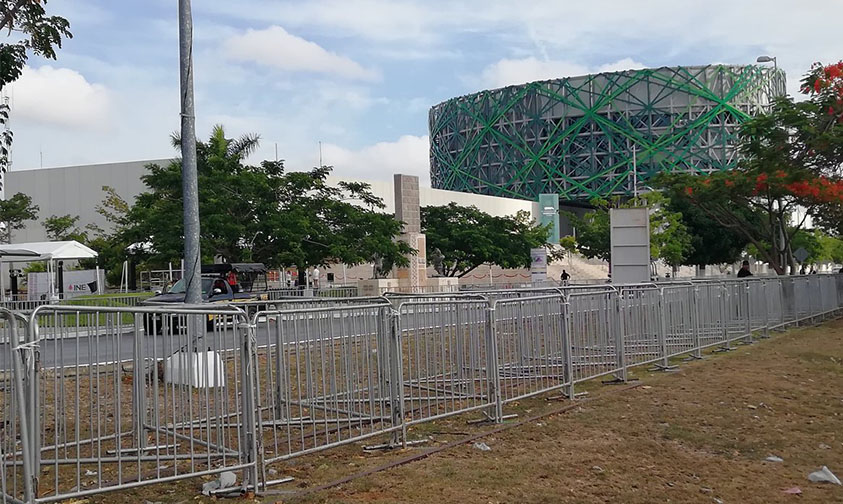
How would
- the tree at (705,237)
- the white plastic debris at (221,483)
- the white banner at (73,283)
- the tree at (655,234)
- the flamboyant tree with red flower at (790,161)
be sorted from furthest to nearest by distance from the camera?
the tree at (705,237)
the tree at (655,234)
the white banner at (73,283)
the flamboyant tree with red flower at (790,161)
the white plastic debris at (221,483)

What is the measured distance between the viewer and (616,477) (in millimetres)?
7203

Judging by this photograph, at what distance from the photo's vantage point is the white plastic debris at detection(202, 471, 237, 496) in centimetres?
690

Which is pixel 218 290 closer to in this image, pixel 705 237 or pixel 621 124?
pixel 705 237

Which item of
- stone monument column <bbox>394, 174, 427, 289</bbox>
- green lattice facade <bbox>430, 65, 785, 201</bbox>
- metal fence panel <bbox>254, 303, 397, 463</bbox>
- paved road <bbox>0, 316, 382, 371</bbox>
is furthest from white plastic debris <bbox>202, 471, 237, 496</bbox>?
green lattice facade <bbox>430, 65, 785, 201</bbox>

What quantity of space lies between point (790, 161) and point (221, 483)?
2334 cm

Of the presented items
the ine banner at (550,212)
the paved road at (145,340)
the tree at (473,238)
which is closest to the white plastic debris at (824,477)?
the paved road at (145,340)

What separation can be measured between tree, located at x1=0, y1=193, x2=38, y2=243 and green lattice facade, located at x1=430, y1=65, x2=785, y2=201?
72882 millimetres

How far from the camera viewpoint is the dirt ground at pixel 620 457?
266 inches

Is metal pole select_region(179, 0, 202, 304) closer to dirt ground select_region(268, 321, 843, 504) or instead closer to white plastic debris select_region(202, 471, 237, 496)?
dirt ground select_region(268, 321, 843, 504)

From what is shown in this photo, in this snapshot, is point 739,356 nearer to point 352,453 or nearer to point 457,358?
point 457,358

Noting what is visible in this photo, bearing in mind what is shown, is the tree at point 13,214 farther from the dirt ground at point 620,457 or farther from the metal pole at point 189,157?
the dirt ground at point 620,457

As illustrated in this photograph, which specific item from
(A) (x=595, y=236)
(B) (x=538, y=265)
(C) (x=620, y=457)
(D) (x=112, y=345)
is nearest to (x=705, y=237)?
(A) (x=595, y=236)

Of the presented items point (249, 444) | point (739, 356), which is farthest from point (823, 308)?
point (249, 444)

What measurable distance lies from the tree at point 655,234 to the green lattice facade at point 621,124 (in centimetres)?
4490
